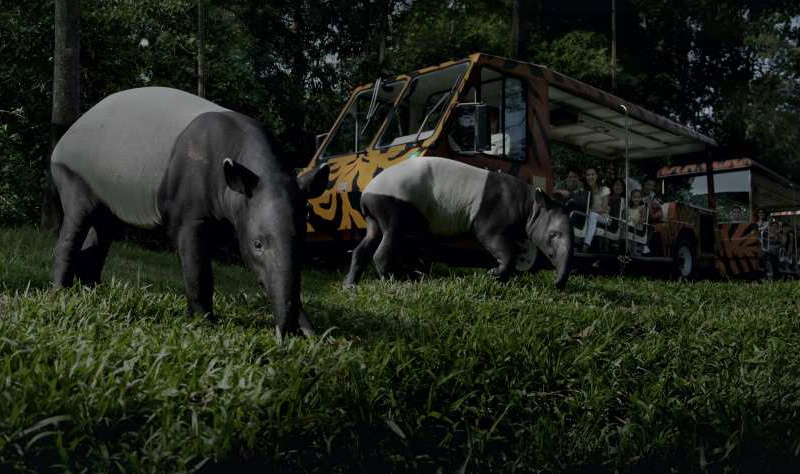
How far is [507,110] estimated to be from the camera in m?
7.89

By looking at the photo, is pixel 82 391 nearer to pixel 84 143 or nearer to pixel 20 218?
pixel 84 143

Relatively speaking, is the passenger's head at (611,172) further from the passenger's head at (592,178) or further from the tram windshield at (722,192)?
the passenger's head at (592,178)

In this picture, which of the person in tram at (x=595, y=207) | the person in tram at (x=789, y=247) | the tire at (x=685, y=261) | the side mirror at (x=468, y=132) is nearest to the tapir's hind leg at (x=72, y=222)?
the side mirror at (x=468, y=132)

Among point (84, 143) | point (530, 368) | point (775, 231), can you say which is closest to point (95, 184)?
point (84, 143)

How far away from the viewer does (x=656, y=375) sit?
3.49 metres

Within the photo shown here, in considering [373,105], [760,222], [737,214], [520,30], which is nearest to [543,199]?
[373,105]

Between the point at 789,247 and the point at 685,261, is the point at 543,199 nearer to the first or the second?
the point at 685,261

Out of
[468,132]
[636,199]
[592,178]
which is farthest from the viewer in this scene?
[636,199]

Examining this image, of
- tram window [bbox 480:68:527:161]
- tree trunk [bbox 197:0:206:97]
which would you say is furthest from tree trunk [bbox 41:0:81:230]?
tram window [bbox 480:68:527:161]

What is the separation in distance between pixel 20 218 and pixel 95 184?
18.8 ft

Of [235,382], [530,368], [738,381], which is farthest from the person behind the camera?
[738,381]

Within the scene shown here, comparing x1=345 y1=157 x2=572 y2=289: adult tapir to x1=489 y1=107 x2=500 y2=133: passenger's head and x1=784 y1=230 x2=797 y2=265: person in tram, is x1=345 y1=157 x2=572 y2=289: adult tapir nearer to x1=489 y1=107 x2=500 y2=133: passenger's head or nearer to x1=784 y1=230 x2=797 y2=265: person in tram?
x1=489 y1=107 x2=500 y2=133: passenger's head

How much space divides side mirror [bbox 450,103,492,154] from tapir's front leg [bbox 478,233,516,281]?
984mm

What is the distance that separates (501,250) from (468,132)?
1.63 m
